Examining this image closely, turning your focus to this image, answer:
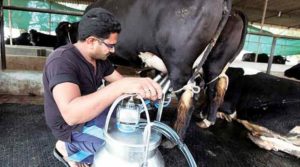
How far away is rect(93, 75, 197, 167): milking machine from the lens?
0.68 metres

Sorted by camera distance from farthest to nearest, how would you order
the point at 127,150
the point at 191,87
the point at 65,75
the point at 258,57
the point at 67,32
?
the point at 258,57
the point at 67,32
the point at 191,87
the point at 65,75
the point at 127,150

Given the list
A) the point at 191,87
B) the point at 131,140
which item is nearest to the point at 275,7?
the point at 191,87

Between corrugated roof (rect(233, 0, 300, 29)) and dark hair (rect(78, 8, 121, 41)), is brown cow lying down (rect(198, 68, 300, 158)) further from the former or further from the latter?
corrugated roof (rect(233, 0, 300, 29))

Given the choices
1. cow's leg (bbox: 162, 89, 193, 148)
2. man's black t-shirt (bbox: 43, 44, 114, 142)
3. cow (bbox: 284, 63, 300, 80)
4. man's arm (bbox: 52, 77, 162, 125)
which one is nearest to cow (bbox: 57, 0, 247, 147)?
cow's leg (bbox: 162, 89, 193, 148)

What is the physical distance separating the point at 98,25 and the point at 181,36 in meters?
0.77

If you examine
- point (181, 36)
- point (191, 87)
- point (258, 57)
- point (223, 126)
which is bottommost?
point (258, 57)

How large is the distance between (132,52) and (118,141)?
4.63 feet

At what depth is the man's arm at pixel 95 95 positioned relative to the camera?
2.39 feet

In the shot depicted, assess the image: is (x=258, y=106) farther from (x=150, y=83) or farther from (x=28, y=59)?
(x=28, y=59)

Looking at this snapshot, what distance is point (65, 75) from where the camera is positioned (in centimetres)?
90

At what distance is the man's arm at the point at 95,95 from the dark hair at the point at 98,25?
0.21 meters

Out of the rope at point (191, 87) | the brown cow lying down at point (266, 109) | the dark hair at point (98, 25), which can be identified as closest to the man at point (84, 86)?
the dark hair at point (98, 25)

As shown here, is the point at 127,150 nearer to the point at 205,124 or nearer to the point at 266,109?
the point at 205,124

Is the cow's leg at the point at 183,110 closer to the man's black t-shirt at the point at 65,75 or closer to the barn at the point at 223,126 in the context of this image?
the barn at the point at 223,126
